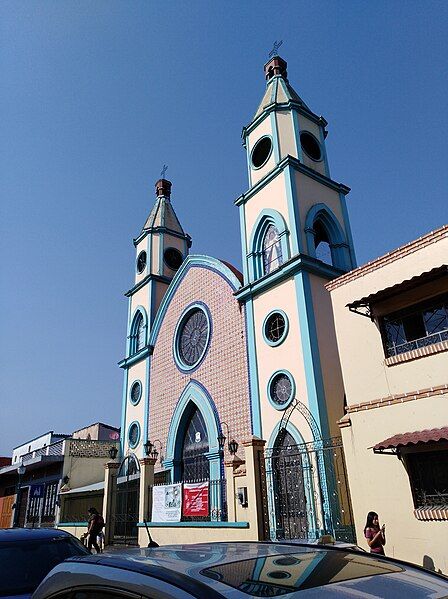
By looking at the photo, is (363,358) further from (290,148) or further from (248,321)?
(290,148)

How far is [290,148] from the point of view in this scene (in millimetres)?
16984

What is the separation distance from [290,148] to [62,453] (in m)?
18.5

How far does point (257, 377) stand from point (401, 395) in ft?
22.1

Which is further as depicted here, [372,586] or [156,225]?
[156,225]

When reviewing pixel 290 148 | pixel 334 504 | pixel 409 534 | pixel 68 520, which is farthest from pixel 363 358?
pixel 68 520

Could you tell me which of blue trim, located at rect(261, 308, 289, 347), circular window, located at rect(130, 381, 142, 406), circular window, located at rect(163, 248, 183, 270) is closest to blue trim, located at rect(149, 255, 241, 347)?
circular window, located at rect(130, 381, 142, 406)

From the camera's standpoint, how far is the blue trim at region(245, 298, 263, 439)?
14156 mm

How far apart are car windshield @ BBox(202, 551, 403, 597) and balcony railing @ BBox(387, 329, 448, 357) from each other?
269 inches

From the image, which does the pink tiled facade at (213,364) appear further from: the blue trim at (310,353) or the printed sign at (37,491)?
the printed sign at (37,491)

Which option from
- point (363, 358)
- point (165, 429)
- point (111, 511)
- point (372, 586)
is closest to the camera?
point (372, 586)

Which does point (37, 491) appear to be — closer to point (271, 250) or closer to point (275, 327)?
point (275, 327)

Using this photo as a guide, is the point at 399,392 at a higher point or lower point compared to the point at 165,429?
lower

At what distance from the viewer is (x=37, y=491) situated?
85.7 feet

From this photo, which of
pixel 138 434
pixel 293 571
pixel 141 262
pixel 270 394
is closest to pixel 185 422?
pixel 138 434
